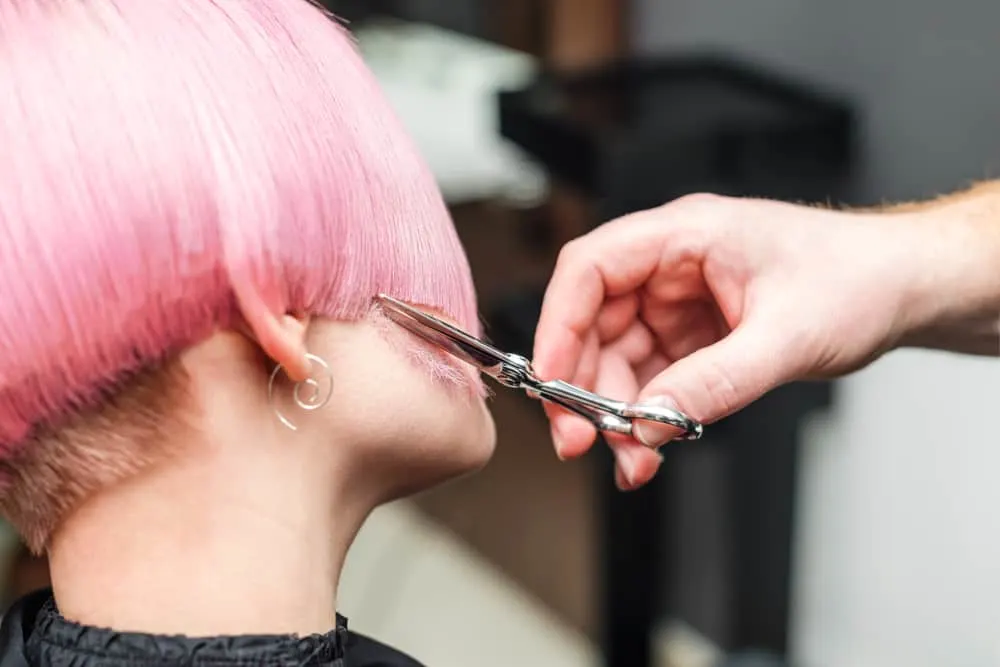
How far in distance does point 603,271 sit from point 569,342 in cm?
5

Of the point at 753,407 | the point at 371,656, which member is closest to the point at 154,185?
the point at 371,656

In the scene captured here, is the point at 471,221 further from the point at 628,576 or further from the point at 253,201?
the point at 253,201

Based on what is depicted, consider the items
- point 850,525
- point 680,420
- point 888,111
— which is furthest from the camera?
point 850,525

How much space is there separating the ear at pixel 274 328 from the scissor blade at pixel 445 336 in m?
0.06

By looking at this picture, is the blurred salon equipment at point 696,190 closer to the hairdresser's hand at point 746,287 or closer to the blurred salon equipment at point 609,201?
the blurred salon equipment at point 609,201

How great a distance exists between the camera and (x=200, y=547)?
0.55 m

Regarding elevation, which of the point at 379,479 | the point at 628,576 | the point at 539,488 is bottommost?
the point at 539,488

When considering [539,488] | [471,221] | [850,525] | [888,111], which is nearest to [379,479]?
[888,111]

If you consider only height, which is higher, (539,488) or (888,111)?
(888,111)

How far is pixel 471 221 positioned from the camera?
1871 millimetres

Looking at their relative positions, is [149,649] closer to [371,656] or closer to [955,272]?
[371,656]

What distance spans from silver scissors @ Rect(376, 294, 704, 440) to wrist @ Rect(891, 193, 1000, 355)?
21 centimetres

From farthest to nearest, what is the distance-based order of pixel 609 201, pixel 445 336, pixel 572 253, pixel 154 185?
pixel 609 201 < pixel 572 253 < pixel 445 336 < pixel 154 185

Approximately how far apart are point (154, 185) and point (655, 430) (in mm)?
307
